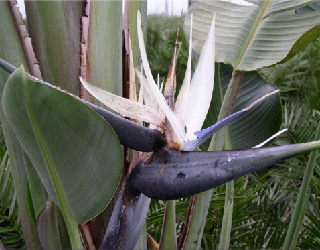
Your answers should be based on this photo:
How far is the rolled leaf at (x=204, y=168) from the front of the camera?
7.5 inches

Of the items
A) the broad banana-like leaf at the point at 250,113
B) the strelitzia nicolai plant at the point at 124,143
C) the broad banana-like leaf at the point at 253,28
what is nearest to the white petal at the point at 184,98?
the strelitzia nicolai plant at the point at 124,143

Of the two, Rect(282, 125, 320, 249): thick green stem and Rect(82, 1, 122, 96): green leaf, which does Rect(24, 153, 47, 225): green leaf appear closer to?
Rect(82, 1, 122, 96): green leaf

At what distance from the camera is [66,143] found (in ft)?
0.66

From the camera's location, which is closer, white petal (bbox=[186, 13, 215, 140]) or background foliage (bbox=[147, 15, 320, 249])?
white petal (bbox=[186, 13, 215, 140])

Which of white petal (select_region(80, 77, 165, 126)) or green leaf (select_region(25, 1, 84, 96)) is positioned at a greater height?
green leaf (select_region(25, 1, 84, 96))

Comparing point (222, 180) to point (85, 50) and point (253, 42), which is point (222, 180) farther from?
point (253, 42)

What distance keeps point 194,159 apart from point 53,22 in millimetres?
194

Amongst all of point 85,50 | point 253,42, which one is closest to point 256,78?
point 253,42

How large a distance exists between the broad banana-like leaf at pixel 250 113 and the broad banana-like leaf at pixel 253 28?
0.10 meters

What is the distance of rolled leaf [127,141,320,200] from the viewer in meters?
0.19

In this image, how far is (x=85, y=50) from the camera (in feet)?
0.93

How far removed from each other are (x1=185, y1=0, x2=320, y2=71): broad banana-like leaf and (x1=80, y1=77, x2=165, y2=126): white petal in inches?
10.2

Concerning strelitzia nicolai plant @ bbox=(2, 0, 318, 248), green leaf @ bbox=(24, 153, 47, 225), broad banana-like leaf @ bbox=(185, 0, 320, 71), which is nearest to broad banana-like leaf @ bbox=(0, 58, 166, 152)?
strelitzia nicolai plant @ bbox=(2, 0, 318, 248)

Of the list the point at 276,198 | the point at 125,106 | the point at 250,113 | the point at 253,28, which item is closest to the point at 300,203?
the point at 250,113
